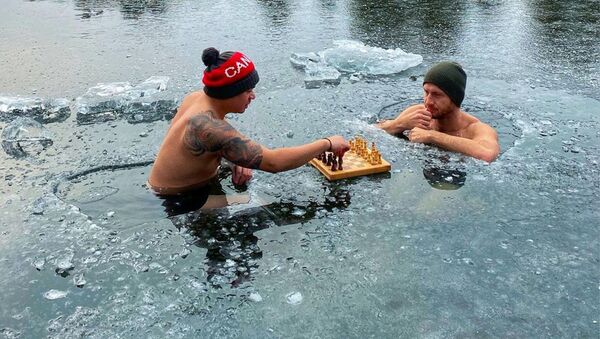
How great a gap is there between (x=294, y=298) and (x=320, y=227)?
2.56ft

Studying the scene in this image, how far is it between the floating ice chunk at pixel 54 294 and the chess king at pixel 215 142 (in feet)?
3.77

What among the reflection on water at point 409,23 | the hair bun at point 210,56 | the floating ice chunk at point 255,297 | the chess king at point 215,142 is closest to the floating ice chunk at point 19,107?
the chess king at point 215,142

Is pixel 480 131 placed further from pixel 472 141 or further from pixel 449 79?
pixel 449 79

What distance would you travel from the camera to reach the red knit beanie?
3660 mm

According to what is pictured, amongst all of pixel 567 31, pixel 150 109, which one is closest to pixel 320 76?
pixel 150 109

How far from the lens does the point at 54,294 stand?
309cm

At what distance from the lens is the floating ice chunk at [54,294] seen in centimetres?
307

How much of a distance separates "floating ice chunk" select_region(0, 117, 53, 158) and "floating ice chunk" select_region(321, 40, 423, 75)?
3383 mm

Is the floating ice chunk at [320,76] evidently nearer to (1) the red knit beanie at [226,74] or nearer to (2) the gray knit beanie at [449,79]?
(2) the gray knit beanie at [449,79]

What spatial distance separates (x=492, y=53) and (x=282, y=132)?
12.7 feet

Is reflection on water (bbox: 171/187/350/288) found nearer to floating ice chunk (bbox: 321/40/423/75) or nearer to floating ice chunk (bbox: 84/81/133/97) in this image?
floating ice chunk (bbox: 84/81/133/97)

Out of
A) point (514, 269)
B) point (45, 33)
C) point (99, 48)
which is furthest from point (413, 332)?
point (45, 33)

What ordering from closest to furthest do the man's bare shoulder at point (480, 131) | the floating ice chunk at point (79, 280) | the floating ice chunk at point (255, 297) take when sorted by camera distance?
the floating ice chunk at point (255, 297), the floating ice chunk at point (79, 280), the man's bare shoulder at point (480, 131)

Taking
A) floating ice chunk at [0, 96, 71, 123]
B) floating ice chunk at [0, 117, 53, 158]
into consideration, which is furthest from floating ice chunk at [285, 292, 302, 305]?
floating ice chunk at [0, 96, 71, 123]
